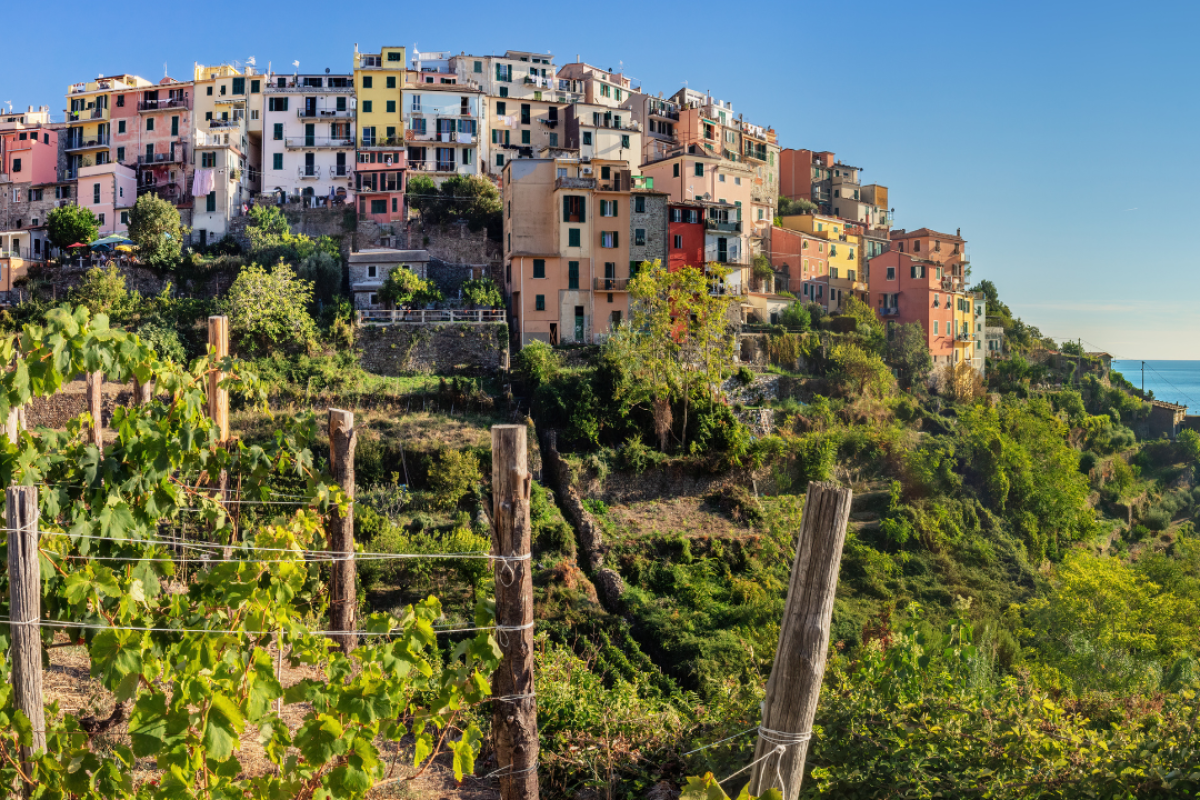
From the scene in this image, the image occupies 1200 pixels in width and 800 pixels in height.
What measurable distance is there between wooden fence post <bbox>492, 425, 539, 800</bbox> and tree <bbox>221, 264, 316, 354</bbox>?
26.3 m

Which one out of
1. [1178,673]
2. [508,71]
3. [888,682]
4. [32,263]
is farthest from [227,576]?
[508,71]

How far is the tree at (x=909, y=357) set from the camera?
3959cm

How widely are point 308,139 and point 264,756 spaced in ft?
142

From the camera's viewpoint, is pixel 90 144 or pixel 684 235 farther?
pixel 90 144

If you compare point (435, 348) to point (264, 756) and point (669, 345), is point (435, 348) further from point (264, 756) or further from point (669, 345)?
point (264, 756)

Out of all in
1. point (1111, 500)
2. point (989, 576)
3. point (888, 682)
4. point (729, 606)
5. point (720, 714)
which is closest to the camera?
point (888, 682)

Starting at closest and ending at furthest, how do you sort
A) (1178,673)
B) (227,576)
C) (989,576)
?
(227,576)
(1178,673)
(989,576)

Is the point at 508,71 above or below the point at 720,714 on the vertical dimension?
above

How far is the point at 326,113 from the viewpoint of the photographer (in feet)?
149

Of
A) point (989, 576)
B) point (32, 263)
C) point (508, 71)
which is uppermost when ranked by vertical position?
point (508, 71)

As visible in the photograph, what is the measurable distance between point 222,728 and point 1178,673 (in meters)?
15.2

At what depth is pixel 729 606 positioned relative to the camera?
837 inches

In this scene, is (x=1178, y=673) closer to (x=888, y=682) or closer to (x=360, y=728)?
(x=888, y=682)

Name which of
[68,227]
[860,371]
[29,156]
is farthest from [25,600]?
[29,156]
